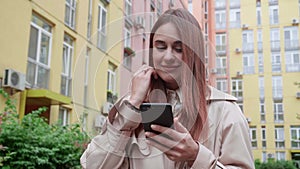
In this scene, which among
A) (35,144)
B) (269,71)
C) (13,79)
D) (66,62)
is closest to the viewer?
(35,144)

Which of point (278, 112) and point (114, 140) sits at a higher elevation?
point (278, 112)

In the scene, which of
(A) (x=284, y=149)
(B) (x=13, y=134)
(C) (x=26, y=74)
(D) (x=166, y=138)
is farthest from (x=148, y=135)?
(A) (x=284, y=149)

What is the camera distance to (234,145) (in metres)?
0.81

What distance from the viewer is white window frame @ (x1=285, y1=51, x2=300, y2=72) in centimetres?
2080

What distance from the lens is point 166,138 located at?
70cm

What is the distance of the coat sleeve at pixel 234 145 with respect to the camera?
80 centimetres

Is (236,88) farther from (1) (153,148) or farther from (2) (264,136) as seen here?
(2) (264,136)

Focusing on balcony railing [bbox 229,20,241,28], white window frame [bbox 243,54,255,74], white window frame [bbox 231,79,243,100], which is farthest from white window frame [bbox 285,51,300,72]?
balcony railing [bbox 229,20,241,28]

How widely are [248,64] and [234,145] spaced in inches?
835

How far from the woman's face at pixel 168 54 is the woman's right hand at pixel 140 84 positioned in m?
0.02

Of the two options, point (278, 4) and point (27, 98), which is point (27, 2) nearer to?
point (27, 98)

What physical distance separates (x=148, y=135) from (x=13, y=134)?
3.99 meters

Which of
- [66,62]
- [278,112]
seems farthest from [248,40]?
[66,62]

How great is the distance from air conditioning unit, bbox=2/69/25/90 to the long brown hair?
5.27m
